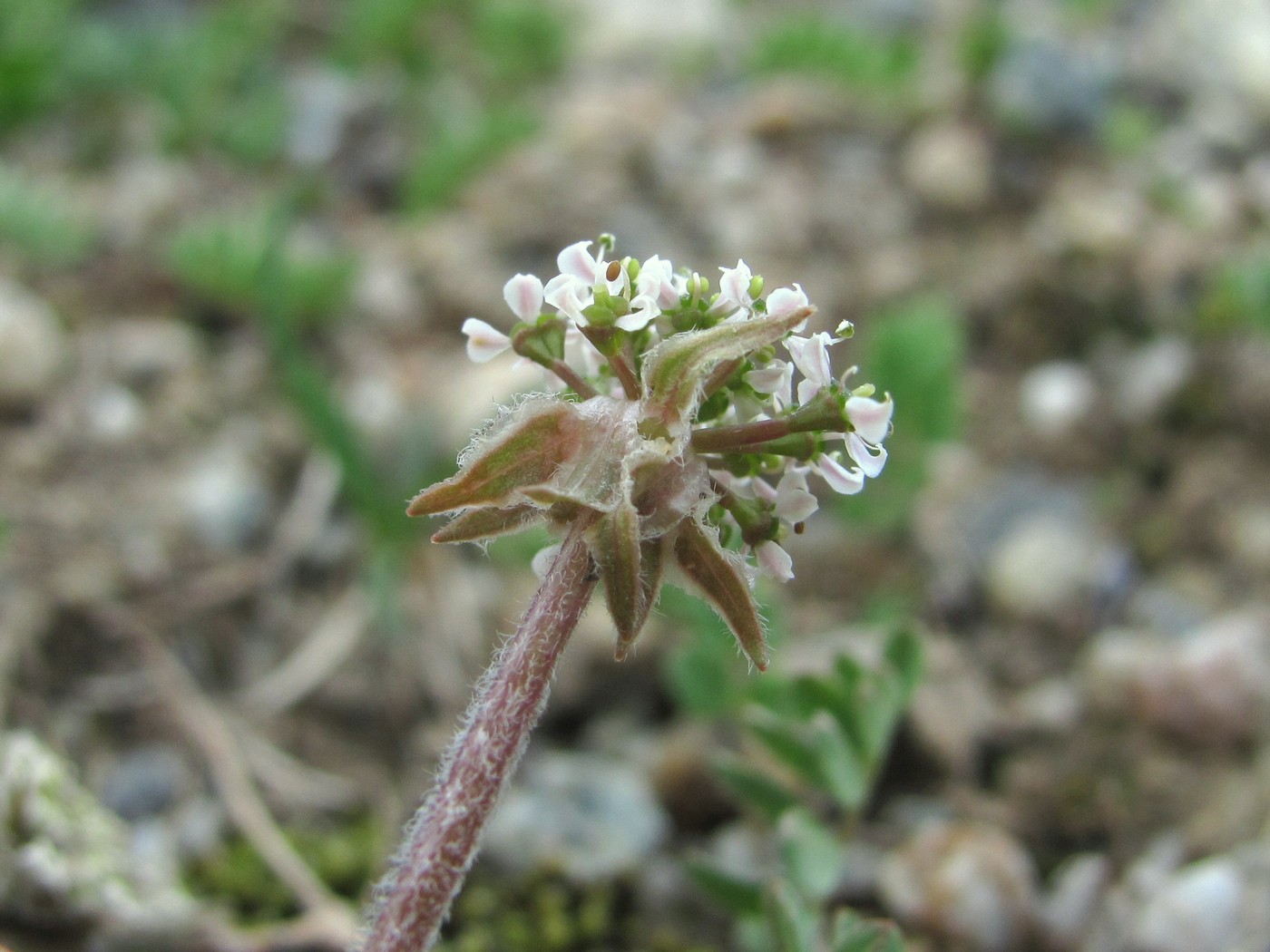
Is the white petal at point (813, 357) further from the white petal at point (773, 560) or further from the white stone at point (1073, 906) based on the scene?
the white stone at point (1073, 906)

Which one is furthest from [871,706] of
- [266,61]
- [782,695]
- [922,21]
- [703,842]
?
[922,21]

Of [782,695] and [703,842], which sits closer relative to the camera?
[782,695]

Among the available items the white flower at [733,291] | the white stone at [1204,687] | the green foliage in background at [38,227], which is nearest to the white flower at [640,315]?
the white flower at [733,291]

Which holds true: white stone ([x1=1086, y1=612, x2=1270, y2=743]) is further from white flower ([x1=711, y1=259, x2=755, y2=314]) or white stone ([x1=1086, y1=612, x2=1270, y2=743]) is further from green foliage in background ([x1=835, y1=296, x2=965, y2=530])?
white flower ([x1=711, y1=259, x2=755, y2=314])

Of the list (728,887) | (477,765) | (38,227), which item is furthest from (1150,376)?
(38,227)

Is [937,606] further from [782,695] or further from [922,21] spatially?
[922,21]

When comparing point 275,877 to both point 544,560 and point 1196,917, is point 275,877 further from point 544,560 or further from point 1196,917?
point 1196,917

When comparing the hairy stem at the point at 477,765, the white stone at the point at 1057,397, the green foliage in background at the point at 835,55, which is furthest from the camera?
the green foliage in background at the point at 835,55
